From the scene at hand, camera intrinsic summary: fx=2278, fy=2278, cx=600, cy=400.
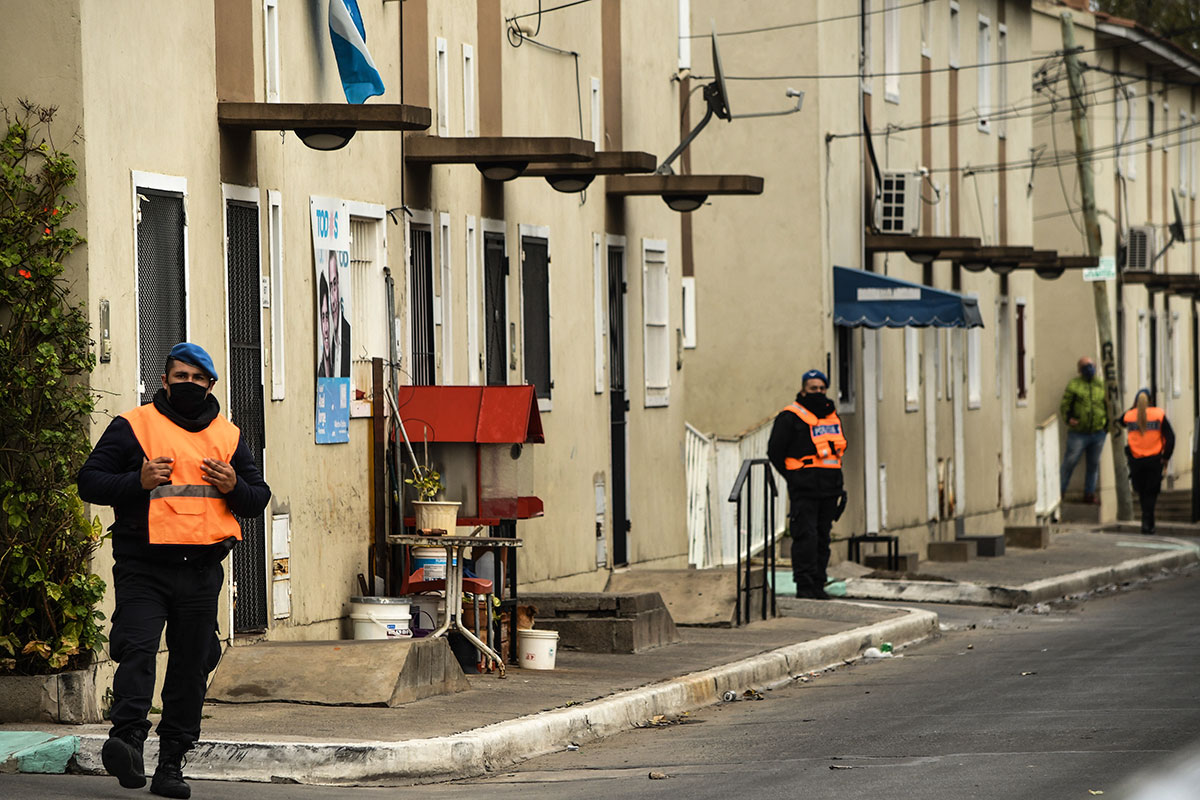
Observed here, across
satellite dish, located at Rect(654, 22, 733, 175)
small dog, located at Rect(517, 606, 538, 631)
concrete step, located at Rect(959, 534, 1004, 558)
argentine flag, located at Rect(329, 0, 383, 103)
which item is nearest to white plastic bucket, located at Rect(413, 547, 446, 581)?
Answer: small dog, located at Rect(517, 606, 538, 631)

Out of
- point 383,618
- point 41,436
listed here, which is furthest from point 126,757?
point 383,618

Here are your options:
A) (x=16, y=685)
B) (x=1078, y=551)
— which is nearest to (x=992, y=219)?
(x=1078, y=551)

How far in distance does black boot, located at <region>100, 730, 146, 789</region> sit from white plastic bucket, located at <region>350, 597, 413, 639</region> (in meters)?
4.74

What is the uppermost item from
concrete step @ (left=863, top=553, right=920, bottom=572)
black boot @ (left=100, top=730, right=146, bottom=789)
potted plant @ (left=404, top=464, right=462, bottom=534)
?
potted plant @ (left=404, top=464, right=462, bottom=534)

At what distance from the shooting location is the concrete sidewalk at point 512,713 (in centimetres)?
1027

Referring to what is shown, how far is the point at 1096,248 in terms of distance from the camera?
33.6 metres

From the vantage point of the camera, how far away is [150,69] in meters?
12.0

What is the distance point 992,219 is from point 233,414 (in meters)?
21.9

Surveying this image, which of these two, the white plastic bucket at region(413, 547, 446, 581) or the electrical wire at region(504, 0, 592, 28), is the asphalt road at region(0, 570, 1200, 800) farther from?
the electrical wire at region(504, 0, 592, 28)

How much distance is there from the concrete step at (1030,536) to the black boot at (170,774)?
21488mm

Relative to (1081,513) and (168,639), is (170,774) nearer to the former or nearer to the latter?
(168,639)

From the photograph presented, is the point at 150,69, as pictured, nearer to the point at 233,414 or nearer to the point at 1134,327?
the point at 233,414

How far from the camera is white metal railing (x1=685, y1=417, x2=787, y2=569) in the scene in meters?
22.1

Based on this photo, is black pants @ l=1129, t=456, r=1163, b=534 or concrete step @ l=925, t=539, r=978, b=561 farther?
black pants @ l=1129, t=456, r=1163, b=534
